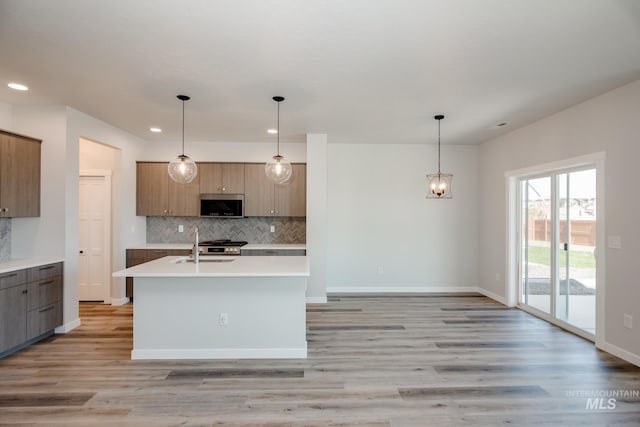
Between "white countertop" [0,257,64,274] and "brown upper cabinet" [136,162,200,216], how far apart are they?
184 cm

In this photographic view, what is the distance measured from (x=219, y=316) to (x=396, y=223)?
3667 millimetres

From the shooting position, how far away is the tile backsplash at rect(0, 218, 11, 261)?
3.81 metres

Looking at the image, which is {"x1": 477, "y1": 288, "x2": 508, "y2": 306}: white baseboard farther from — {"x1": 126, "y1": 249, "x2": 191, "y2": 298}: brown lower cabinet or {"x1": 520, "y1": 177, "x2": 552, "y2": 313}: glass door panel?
{"x1": 126, "y1": 249, "x2": 191, "y2": 298}: brown lower cabinet

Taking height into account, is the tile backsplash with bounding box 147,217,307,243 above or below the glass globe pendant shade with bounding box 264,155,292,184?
below

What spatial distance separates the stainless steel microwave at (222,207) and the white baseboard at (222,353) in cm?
268

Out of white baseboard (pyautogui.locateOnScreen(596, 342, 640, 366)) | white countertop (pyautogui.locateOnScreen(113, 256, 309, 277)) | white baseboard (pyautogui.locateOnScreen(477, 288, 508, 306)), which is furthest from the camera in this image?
white baseboard (pyautogui.locateOnScreen(477, 288, 508, 306))

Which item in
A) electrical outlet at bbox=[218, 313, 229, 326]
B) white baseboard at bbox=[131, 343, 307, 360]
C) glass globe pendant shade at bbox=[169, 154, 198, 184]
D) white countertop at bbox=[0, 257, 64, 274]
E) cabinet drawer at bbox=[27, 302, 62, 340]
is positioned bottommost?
white baseboard at bbox=[131, 343, 307, 360]

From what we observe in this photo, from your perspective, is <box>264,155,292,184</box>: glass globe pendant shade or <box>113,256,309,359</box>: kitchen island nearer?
<box>113,256,309,359</box>: kitchen island

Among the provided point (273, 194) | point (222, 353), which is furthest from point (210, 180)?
point (222, 353)

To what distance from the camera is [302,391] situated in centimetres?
263

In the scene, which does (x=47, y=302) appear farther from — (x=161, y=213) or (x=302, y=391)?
(x=302, y=391)

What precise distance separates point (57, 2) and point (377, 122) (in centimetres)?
351

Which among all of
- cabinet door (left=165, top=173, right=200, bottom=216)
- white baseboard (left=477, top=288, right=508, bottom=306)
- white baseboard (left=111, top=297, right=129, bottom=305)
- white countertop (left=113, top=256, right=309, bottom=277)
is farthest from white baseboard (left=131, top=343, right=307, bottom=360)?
white baseboard (left=477, top=288, right=508, bottom=306)

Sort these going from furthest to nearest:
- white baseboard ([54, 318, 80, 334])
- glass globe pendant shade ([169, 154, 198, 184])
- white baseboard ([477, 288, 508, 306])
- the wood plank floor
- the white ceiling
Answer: white baseboard ([477, 288, 508, 306]) < white baseboard ([54, 318, 80, 334]) < glass globe pendant shade ([169, 154, 198, 184]) < the wood plank floor < the white ceiling
